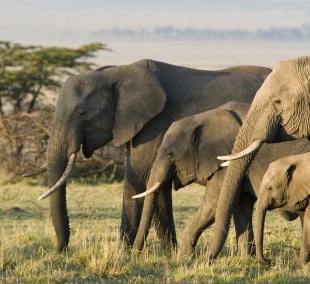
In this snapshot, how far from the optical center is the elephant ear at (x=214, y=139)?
10.7 m

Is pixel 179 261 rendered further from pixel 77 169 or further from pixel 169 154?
pixel 77 169

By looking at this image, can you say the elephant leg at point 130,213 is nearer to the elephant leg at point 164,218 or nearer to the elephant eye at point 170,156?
the elephant leg at point 164,218

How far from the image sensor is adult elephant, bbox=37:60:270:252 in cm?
1179

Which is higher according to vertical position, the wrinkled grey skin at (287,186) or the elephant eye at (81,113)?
the elephant eye at (81,113)

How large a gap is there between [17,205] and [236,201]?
7.72 metres

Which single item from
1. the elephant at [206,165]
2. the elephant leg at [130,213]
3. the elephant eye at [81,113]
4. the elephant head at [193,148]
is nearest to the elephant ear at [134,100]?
the elephant eye at [81,113]

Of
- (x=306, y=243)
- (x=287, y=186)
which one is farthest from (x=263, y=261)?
(x=287, y=186)

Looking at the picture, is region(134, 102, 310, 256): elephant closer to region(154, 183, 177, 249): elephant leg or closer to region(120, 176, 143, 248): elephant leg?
region(154, 183, 177, 249): elephant leg

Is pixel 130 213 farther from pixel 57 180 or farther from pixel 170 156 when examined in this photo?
pixel 170 156

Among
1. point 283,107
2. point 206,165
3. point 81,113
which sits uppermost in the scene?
point 283,107

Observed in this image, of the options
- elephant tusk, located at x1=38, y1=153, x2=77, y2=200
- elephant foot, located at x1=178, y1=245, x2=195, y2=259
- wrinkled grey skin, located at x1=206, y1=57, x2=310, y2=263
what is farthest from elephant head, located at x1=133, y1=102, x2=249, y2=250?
wrinkled grey skin, located at x1=206, y1=57, x2=310, y2=263

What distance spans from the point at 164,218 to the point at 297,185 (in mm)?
2222

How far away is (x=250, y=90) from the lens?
1240cm

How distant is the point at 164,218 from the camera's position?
39.2 ft
